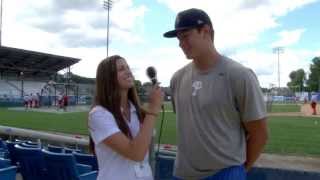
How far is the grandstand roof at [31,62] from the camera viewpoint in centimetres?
6938

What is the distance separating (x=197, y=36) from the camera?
10.4ft

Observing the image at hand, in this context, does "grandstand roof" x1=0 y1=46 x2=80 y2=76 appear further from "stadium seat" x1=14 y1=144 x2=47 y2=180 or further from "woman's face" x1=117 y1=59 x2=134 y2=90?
"woman's face" x1=117 y1=59 x2=134 y2=90

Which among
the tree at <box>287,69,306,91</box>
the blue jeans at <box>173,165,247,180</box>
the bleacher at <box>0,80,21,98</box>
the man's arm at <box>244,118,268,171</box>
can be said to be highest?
the tree at <box>287,69,306,91</box>

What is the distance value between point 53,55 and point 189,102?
7513cm

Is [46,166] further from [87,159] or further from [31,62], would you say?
[31,62]

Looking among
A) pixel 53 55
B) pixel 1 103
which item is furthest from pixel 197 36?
pixel 53 55

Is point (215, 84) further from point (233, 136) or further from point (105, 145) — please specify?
point (105, 145)

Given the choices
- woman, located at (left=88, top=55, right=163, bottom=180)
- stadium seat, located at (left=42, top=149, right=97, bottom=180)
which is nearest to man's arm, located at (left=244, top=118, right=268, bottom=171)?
woman, located at (left=88, top=55, right=163, bottom=180)

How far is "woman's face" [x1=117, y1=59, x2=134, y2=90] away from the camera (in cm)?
335

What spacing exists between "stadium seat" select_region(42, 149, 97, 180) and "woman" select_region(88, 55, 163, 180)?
72.2 inches

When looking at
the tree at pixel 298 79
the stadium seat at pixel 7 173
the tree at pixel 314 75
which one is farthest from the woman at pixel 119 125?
the tree at pixel 298 79

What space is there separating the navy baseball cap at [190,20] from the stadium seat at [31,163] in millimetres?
2875

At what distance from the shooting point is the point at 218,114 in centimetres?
310

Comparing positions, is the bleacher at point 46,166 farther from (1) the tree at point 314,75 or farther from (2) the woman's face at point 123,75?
(1) the tree at point 314,75
